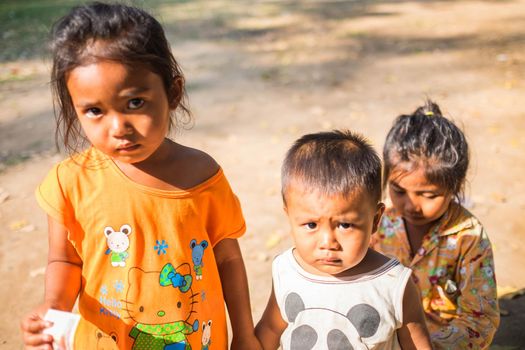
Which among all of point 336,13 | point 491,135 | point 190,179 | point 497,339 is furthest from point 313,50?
point 190,179

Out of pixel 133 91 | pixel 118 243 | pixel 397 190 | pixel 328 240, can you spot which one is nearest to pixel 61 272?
A: pixel 118 243

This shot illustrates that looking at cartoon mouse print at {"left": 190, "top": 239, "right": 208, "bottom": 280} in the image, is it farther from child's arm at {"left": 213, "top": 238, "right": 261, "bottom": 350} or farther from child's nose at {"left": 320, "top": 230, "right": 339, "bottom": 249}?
child's nose at {"left": 320, "top": 230, "right": 339, "bottom": 249}

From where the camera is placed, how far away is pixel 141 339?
1.87 metres

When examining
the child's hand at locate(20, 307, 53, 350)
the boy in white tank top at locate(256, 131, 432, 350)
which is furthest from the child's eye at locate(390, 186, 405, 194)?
the child's hand at locate(20, 307, 53, 350)

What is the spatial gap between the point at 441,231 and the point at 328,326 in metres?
1.00

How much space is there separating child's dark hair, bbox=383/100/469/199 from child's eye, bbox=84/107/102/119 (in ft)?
4.64

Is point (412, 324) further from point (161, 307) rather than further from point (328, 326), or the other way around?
point (161, 307)

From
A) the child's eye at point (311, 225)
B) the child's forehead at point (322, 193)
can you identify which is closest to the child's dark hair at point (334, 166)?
the child's forehead at point (322, 193)

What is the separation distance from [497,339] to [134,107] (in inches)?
99.2

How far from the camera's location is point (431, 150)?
8.23 ft

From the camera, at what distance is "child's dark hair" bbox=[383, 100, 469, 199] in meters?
2.48

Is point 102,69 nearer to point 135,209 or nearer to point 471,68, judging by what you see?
point 135,209

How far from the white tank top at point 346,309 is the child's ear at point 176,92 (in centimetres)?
71

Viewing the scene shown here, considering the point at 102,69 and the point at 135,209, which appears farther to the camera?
the point at 135,209
